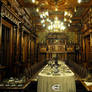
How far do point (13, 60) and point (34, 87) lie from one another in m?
2.54

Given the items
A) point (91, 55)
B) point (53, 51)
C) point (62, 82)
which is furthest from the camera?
point (53, 51)

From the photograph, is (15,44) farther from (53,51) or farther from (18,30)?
(53,51)

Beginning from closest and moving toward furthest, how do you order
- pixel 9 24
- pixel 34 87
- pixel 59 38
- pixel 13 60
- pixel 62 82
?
pixel 62 82, pixel 34 87, pixel 9 24, pixel 13 60, pixel 59 38

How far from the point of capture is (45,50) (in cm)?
1487

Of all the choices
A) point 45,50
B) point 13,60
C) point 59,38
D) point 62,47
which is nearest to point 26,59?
point 13,60

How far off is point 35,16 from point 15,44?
19.2 ft

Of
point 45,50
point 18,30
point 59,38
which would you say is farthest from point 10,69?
point 59,38

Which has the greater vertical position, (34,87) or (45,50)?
(45,50)

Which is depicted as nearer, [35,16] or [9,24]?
[9,24]

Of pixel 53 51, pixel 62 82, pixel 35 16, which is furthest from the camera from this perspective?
pixel 53 51

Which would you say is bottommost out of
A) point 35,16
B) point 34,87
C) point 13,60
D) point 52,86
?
point 34,87

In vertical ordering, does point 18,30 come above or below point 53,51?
above

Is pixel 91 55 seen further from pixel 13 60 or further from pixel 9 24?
pixel 9 24

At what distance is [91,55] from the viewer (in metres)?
9.51
